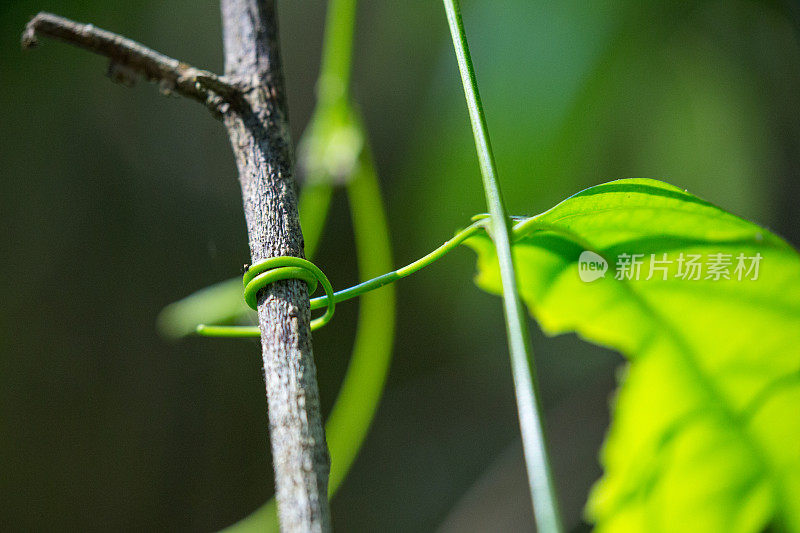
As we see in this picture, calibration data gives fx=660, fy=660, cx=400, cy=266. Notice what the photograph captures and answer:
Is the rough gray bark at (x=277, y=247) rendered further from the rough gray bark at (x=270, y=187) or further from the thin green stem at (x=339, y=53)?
the thin green stem at (x=339, y=53)

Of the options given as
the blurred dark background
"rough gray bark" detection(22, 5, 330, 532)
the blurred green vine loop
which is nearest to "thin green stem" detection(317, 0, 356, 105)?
the blurred green vine loop

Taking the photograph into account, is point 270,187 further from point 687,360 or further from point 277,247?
point 687,360

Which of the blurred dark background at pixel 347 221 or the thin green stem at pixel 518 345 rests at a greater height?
the blurred dark background at pixel 347 221

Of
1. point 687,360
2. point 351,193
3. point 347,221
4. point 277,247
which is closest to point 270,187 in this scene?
point 277,247

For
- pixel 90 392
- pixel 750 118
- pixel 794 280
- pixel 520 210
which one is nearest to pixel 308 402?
pixel 794 280

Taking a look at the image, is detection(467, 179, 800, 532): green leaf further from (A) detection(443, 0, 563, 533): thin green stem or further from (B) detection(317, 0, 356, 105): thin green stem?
(B) detection(317, 0, 356, 105): thin green stem

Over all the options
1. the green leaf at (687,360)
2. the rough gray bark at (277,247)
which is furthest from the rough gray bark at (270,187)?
the green leaf at (687,360)
